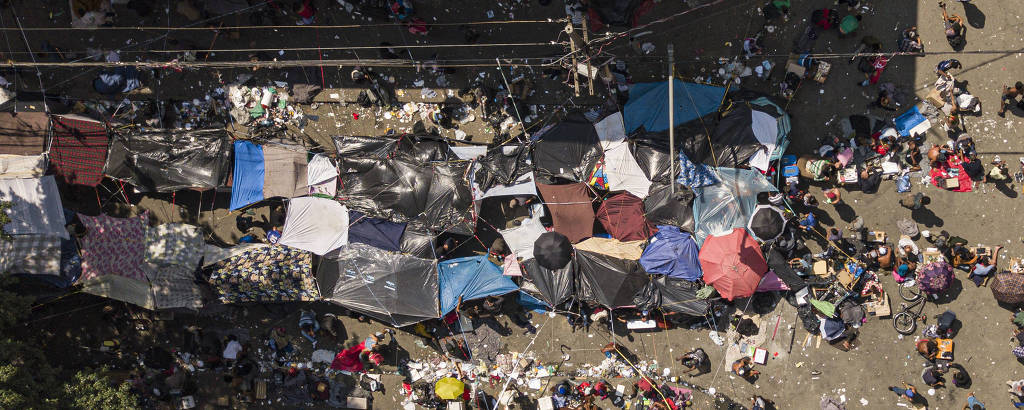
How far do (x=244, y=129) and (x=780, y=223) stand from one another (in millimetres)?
10858

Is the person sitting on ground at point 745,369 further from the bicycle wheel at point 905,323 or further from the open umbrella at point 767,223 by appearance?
the bicycle wheel at point 905,323

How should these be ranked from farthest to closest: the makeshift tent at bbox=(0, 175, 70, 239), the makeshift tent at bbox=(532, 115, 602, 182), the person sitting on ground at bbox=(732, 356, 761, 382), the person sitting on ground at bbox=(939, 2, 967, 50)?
1. the person sitting on ground at bbox=(732, 356, 761, 382)
2. the person sitting on ground at bbox=(939, 2, 967, 50)
3. the makeshift tent at bbox=(532, 115, 602, 182)
4. the makeshift tent at bbox=(0, 175, 70, 239)

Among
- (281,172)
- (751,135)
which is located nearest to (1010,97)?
(751,135)

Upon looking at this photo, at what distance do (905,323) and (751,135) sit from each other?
5.00 meters

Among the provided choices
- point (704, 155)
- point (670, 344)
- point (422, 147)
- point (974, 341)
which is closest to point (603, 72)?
point (704, 155)

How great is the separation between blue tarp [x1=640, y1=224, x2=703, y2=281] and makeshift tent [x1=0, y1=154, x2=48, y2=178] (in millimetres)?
11702

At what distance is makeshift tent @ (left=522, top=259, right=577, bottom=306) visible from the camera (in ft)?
41.5

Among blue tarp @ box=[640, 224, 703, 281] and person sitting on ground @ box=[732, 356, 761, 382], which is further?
person sitting on ground @ box=[732, 356, 761, 382]

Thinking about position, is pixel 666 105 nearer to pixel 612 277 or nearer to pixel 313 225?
pixel 612 277

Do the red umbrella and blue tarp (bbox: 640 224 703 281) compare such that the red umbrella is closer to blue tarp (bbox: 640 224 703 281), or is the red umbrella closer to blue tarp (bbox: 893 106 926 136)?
blue tarp (bbox: 640 224 703 281)

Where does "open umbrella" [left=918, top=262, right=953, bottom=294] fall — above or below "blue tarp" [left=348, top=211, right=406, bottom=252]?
below

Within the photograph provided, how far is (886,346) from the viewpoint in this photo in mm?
13172

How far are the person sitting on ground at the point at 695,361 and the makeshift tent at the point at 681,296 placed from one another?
101 centimetres

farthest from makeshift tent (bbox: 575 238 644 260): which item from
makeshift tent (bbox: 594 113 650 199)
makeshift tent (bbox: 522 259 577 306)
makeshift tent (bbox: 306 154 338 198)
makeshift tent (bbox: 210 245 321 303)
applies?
makeshift tent (bbox: 210 245 321 303)
